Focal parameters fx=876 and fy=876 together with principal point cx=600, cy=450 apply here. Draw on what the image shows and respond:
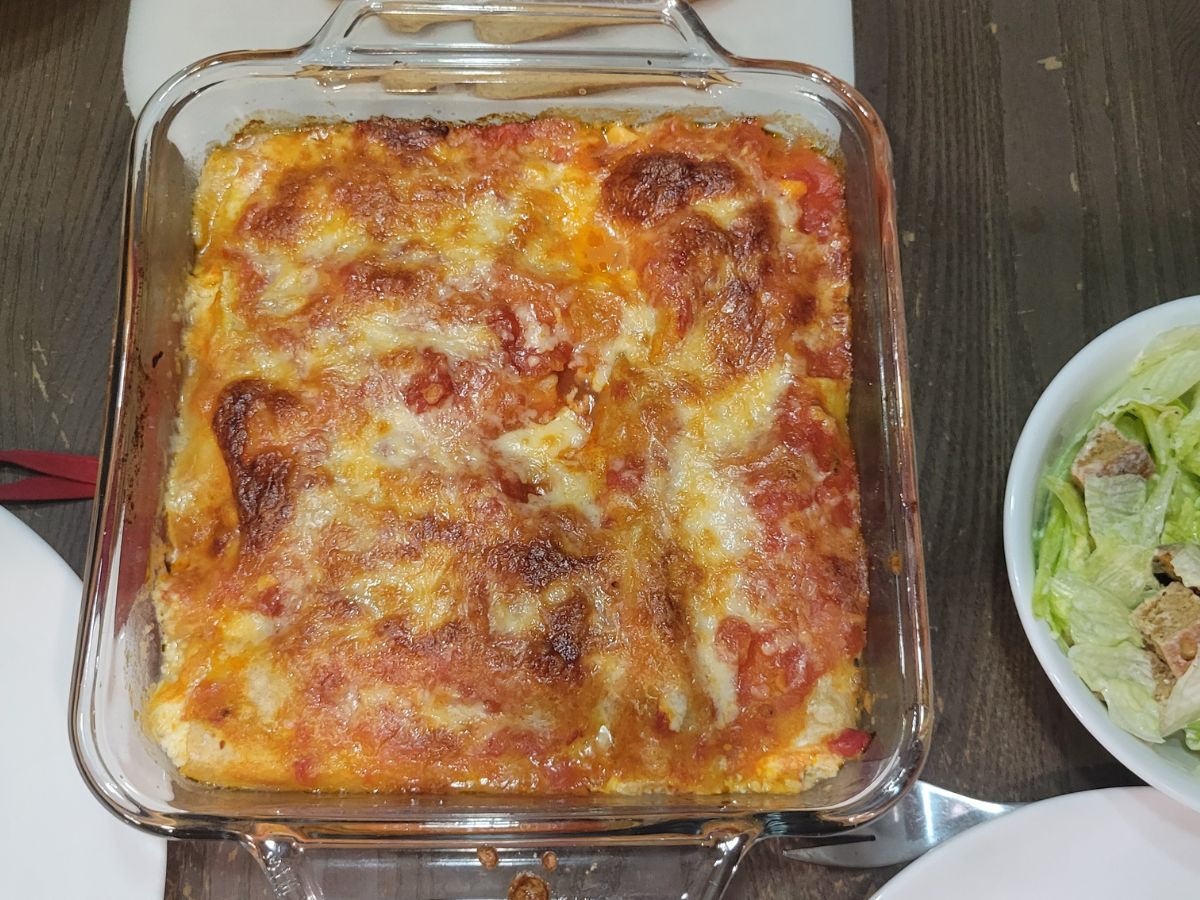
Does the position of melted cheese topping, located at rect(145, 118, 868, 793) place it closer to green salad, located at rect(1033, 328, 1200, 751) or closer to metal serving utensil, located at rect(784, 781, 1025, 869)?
metal serving utensil, located at rect(784, 781, 1025, 869)

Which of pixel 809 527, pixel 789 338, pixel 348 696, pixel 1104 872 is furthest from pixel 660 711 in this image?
pixel 1104 872

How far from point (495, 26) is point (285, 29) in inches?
21.2

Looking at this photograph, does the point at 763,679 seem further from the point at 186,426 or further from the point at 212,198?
the point at 212,198

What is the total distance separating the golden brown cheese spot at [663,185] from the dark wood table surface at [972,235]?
1.60 feet

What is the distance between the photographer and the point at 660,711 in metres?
1.41

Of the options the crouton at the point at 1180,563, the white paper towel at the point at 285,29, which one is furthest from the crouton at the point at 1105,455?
the white paper towel at the point at 285,29

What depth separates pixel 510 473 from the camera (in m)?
1.49

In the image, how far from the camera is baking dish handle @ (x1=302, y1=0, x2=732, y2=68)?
63.3 inches

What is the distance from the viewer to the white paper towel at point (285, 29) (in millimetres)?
1870

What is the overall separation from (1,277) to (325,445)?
35.5 inches

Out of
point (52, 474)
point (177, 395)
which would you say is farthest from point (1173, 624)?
point (52, 474)

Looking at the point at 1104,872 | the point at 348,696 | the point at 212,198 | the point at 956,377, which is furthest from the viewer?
the point at 956,377

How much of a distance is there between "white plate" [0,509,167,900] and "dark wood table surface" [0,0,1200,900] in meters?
0.13

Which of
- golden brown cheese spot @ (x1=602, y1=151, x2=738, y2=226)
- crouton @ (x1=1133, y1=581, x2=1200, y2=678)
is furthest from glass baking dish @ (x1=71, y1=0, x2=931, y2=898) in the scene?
crouton @ (x1=1133, y1=581, x2=1200, y2=678)
